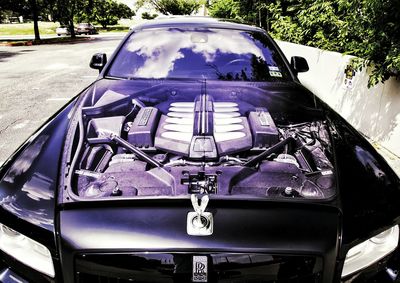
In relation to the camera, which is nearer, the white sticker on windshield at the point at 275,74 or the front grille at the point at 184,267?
the front grille at the point at 184,267

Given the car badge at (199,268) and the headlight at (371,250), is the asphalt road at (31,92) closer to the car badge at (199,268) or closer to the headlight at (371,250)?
the car badge at (199,268)

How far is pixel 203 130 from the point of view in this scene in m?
2.12

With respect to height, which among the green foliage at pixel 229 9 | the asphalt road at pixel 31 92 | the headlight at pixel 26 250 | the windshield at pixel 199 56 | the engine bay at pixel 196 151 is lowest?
the asphalt road at pixel 31 92

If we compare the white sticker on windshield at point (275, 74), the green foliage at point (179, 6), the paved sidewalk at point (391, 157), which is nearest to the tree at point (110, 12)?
the green foliage at point (179, 6)

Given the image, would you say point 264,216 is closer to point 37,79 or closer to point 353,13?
point 353,13

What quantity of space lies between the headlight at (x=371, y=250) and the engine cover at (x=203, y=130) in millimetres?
696

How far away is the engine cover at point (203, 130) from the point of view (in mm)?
1936

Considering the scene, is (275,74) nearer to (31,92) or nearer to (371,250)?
(371,250)

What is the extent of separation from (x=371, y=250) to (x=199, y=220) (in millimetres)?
716

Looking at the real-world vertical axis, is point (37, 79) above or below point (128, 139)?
below

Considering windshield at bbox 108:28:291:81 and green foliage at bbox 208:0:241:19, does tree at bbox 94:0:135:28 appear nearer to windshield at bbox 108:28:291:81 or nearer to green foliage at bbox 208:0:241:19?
green foliage at bbox 208:0:241:19

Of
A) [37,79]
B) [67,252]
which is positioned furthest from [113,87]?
[37,79]

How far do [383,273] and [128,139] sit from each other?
4.31ft

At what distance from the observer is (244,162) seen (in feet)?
5.99
